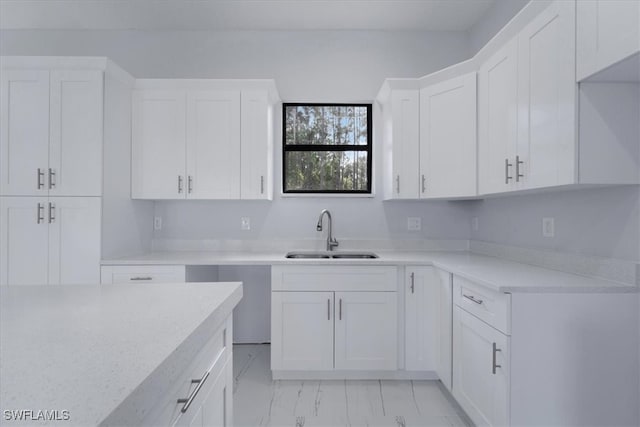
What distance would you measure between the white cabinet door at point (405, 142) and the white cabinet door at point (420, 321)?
25.5 inches

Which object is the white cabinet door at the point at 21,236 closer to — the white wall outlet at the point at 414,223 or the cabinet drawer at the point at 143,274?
the cabinet drawer at the point at 143,274

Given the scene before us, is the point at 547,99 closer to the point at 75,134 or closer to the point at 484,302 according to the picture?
the point at 484,302

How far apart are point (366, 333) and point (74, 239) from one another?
2.10 meters

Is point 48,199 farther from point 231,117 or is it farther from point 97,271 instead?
point 231,117

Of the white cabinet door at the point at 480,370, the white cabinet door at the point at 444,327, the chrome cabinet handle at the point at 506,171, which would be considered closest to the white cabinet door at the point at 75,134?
the white cabinet door at the point at 444,327

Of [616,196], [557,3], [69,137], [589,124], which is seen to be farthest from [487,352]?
[69,137]

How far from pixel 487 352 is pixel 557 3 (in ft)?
5.35

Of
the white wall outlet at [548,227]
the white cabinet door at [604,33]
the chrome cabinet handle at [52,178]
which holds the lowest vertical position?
the white wall outlet at [548,227]

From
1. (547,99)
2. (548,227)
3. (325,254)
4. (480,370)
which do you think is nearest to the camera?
(547,99)

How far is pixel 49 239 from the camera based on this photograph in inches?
89.0

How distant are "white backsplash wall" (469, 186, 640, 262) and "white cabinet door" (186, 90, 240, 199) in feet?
6.69

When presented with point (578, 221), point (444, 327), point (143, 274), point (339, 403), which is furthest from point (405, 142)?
point (143, 274)

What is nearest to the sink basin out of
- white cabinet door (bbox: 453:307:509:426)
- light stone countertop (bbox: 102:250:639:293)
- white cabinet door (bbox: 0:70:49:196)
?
light stone countertop (bbox: 102:250:639:293)

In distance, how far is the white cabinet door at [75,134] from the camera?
2254 mm
